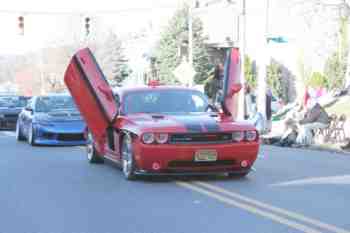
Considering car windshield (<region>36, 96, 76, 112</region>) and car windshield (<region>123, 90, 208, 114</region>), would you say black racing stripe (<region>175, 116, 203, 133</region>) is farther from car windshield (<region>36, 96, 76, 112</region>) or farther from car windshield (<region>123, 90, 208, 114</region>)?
car windshield (<region>36, 96, 76, 112</region>)

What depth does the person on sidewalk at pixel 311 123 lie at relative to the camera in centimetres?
1912

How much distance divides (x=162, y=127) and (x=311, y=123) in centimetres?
946

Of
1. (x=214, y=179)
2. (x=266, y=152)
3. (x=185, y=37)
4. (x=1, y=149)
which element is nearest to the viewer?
(x=214, y=179)

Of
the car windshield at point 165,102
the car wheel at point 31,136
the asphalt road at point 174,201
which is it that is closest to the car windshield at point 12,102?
the car wheel at point 31,136

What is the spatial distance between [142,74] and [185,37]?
26.2 ft

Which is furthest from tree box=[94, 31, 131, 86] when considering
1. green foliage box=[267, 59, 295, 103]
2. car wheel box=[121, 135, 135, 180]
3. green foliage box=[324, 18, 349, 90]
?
car wheel box=[121, 135, 135, 180]

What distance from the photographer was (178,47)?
53.8 meters

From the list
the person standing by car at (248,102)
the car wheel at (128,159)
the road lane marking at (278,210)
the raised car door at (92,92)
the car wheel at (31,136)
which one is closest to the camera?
the road lane marking at (278,210)

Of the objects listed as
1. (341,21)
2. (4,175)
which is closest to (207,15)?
(341,21)

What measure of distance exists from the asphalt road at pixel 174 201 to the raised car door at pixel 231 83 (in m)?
1.14

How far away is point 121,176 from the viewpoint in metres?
12.0

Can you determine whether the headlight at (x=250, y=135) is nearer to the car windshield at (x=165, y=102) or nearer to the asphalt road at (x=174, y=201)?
the asphalt road at (x=174, y=201)

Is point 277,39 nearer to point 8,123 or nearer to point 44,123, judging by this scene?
point 44,123

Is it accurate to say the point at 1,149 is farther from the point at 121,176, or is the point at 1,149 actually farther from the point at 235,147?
the point at 235,147
